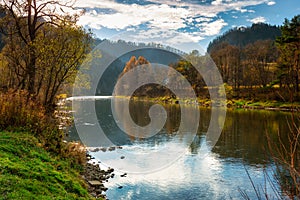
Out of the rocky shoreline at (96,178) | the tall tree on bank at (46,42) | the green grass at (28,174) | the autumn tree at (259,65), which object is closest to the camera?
the green grass at (28,174)

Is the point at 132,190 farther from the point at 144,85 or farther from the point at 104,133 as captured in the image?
the point at 144,85

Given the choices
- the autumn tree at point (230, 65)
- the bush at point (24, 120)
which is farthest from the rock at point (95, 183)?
the autumn tree at point (230, 65)

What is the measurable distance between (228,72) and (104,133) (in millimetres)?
56203

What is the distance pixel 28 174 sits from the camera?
26.7ft

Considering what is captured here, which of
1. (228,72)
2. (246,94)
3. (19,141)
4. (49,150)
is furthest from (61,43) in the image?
(228,72)

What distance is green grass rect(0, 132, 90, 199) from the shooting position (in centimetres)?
693

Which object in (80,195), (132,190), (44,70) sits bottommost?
(132,190)

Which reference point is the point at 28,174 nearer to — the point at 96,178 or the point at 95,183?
the point at 95,183

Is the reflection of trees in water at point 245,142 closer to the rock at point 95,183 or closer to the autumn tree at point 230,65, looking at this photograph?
the rock at point 95,183

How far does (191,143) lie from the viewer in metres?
24.2

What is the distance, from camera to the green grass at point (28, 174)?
693 cm

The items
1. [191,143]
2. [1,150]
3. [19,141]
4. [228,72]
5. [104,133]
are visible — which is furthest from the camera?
[228,72]

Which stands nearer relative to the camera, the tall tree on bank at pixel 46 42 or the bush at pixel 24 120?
the bush at pixel 24 120

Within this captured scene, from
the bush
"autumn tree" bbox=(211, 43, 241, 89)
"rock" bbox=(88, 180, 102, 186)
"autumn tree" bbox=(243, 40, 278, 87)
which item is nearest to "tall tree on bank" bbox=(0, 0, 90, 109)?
the bush
